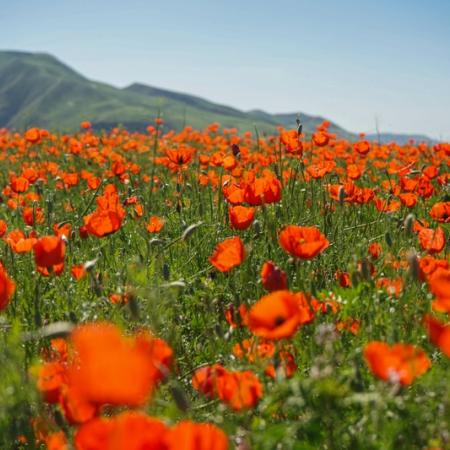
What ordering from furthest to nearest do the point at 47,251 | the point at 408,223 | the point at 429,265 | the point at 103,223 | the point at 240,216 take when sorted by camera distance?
the point at 240,216
the point at 103,223
the point at 408,223
the point at 429,265
the point at 47,251

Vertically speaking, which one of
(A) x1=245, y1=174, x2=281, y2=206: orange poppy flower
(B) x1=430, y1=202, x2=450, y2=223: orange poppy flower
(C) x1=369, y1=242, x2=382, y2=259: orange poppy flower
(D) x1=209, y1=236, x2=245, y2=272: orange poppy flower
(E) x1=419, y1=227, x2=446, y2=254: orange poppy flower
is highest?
(A) x1=245, y1=174, x2=281, y2=206: orange poppy flower

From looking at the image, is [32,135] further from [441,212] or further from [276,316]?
[276,316]

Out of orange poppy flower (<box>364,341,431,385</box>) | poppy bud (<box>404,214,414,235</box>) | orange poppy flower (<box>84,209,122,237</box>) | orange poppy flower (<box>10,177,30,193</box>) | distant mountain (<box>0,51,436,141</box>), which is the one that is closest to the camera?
orange poppy flower (<box>364,341,431,385</box>)

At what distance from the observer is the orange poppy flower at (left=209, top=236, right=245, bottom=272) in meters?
2.23

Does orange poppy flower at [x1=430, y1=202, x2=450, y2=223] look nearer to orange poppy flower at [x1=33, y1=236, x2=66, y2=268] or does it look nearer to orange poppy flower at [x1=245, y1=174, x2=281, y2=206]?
orange poppy flower at [x1=245, y1=174, x2=281, y2=206]

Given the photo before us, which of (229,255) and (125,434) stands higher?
(229,255)

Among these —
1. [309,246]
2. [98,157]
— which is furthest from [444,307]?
[98,157]

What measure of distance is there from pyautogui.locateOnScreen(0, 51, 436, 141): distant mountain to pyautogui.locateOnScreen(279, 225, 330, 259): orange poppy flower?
10689 cm

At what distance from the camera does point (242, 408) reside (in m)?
1.50

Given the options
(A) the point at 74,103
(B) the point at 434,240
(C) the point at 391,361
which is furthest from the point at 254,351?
(A) the point at 74,103

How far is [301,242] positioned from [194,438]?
112 cm

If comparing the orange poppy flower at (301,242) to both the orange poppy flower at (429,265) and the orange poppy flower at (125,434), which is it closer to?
the orange poppy flower at (429,265)

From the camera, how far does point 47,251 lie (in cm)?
212

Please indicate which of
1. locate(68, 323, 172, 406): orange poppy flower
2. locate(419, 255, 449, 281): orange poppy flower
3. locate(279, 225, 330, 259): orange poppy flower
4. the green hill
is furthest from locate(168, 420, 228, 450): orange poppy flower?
the green hill
